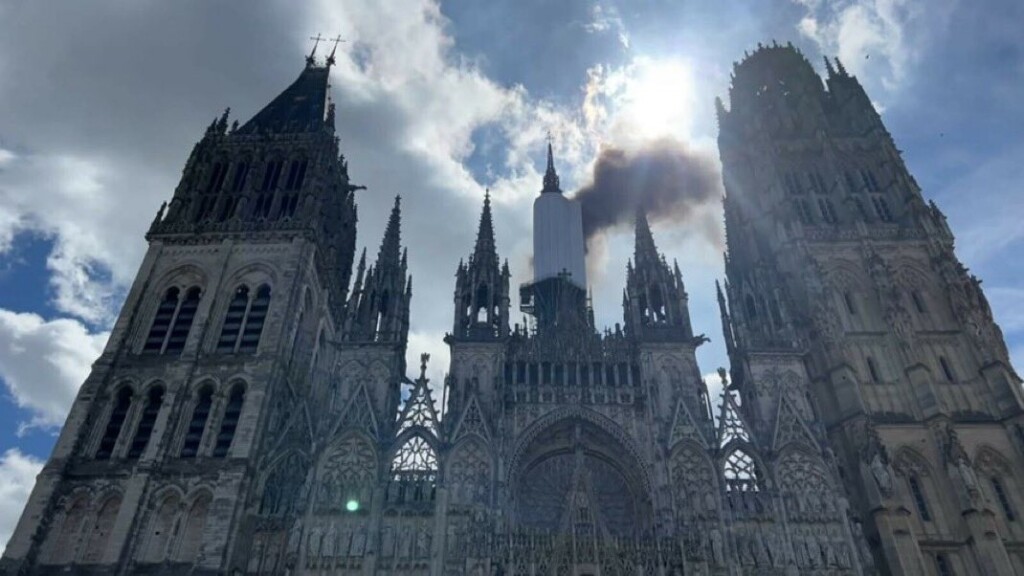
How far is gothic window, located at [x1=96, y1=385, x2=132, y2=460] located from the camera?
98.5 ft

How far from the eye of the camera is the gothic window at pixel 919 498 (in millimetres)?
29938

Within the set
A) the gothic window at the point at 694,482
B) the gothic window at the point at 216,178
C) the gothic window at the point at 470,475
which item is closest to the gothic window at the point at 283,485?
the gothic window at the point at 470,475

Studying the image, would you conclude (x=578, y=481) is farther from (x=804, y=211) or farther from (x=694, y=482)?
(x=804, y=211)

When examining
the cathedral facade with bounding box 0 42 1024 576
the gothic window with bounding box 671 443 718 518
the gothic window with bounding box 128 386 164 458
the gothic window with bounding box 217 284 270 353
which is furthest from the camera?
the gothic window with bounding box 217 284 270 353

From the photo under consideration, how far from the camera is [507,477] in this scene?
28.6 metres

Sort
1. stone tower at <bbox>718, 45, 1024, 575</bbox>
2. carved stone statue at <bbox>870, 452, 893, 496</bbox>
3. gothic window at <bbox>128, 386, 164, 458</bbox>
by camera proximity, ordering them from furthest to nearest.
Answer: gothic window at <bbox>128, 386, 164, 458</bbox> → stone tower at <bbox>718, 45, 1024, 575</bbox> → carved stone statue at <bbox>870, 452, 893, 496</bbox>

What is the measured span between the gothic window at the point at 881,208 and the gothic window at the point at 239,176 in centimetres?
3648

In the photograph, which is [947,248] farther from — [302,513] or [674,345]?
[302,513]

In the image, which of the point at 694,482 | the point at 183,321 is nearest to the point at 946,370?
the point at 694,482

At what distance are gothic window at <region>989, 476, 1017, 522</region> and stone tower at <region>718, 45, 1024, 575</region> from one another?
50 millimetres

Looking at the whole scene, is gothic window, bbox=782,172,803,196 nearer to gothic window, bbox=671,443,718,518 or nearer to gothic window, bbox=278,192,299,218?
gothic window, bbox=671,443,718,518

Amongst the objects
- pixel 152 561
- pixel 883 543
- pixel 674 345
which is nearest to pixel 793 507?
pixel 883 543

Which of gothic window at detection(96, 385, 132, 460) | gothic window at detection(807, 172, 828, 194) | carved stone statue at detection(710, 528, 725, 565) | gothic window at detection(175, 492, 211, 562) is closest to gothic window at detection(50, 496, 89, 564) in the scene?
gothic window at detection(96, 385, 132, 460)

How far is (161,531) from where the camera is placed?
90.8 feet
